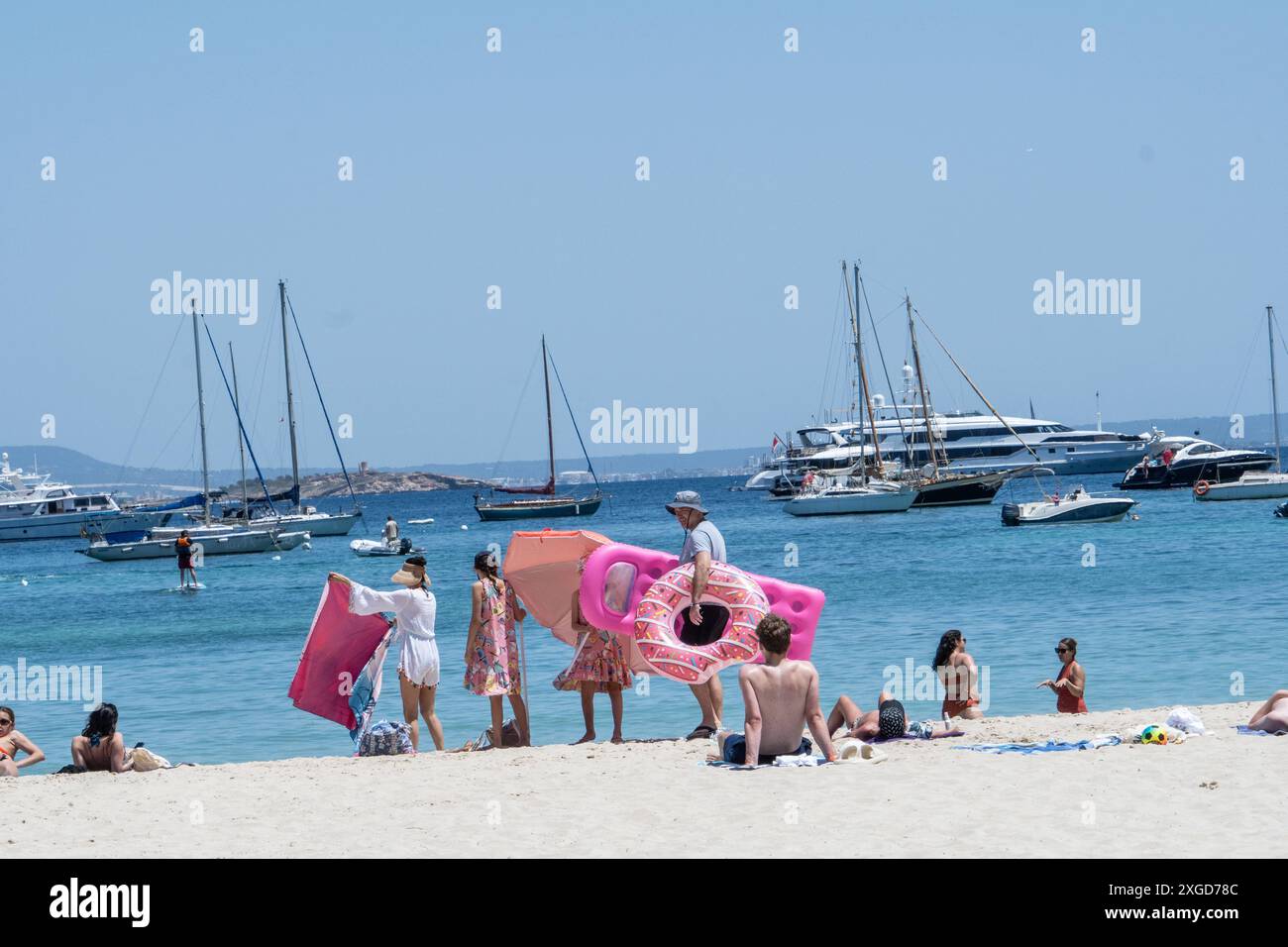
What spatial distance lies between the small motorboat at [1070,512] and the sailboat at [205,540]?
25.1 m

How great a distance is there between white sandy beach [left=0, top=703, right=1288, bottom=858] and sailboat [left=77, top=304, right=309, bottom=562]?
1676 inches

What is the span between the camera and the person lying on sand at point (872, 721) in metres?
9.98

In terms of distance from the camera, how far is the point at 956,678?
10898 millimetres

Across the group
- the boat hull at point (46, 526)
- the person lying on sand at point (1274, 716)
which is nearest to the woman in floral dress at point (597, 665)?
the person lying on sand at point (1274, 716)

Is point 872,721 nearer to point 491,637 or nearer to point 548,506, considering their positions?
point 491,637

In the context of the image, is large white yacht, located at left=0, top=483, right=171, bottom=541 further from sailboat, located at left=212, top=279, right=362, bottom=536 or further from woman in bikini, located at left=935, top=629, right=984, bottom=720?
woman in bikini, located at left=935, top=629, right=984, bottom=720

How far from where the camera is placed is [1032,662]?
55.3ft

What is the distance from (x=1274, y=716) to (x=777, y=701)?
326cm

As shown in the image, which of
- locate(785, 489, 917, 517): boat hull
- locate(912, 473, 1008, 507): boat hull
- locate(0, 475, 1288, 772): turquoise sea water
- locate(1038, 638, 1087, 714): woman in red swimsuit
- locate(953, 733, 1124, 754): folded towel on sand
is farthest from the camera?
locate(912, 473, 1008, 507): boat hull

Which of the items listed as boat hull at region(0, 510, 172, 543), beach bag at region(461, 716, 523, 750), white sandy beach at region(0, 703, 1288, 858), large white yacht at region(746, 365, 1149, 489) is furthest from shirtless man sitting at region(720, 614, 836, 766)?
large white yacht at region(746, 365, 1149, 489)

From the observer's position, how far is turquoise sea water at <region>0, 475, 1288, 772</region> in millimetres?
14461
